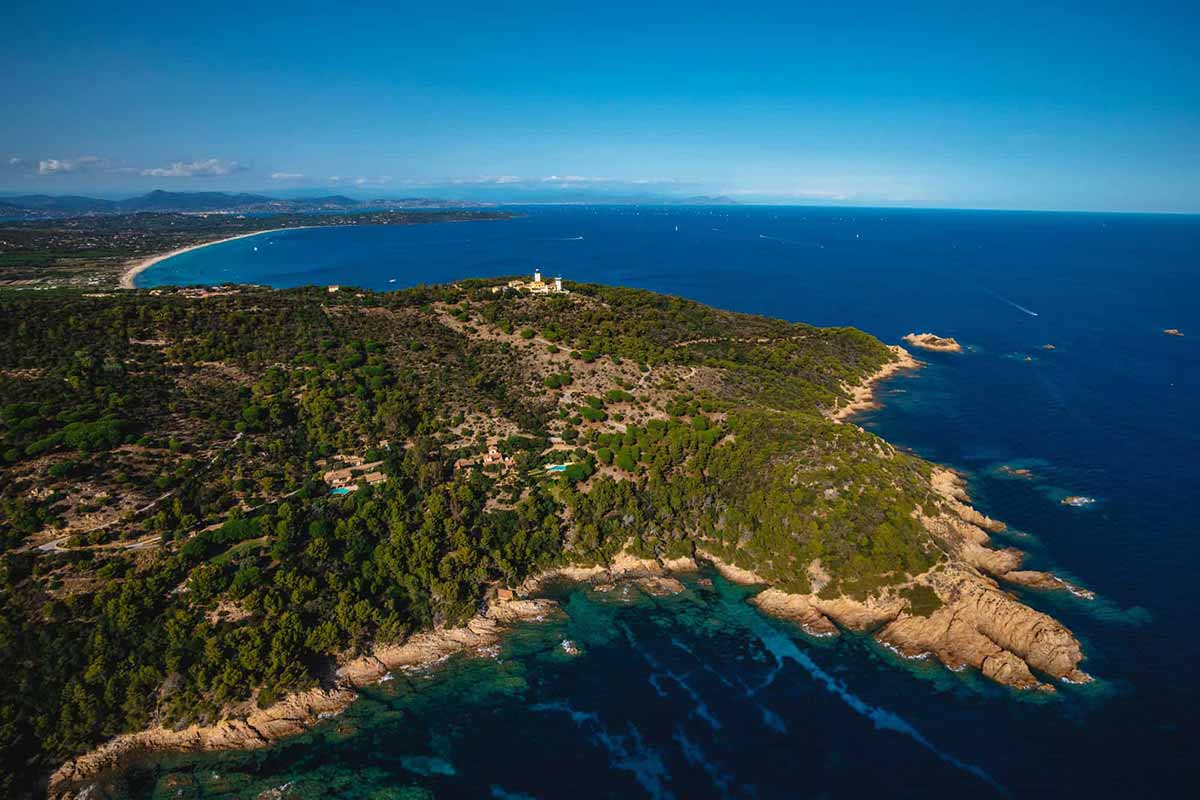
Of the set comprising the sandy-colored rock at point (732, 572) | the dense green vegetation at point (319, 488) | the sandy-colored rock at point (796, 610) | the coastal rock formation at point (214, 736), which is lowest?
the coastal rock formation at point (214, 736)

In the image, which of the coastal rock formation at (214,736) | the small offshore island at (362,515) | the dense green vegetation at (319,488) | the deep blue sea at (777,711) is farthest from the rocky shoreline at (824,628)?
the deep blue sea at (777,711)

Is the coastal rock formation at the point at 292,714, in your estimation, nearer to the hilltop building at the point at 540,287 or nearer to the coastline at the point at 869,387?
the coastline at the point at 869,387

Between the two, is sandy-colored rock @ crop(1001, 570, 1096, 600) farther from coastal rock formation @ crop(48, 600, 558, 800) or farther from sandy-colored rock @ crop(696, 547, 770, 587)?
coastal rock formation @ crop(48, 600, 558, 800)

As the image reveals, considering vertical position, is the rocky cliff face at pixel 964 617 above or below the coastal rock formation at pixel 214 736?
above

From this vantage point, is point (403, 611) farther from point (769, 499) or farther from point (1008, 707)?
point (1008, 707)

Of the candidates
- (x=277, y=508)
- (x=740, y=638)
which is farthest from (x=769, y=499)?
(x=277, y=508)
